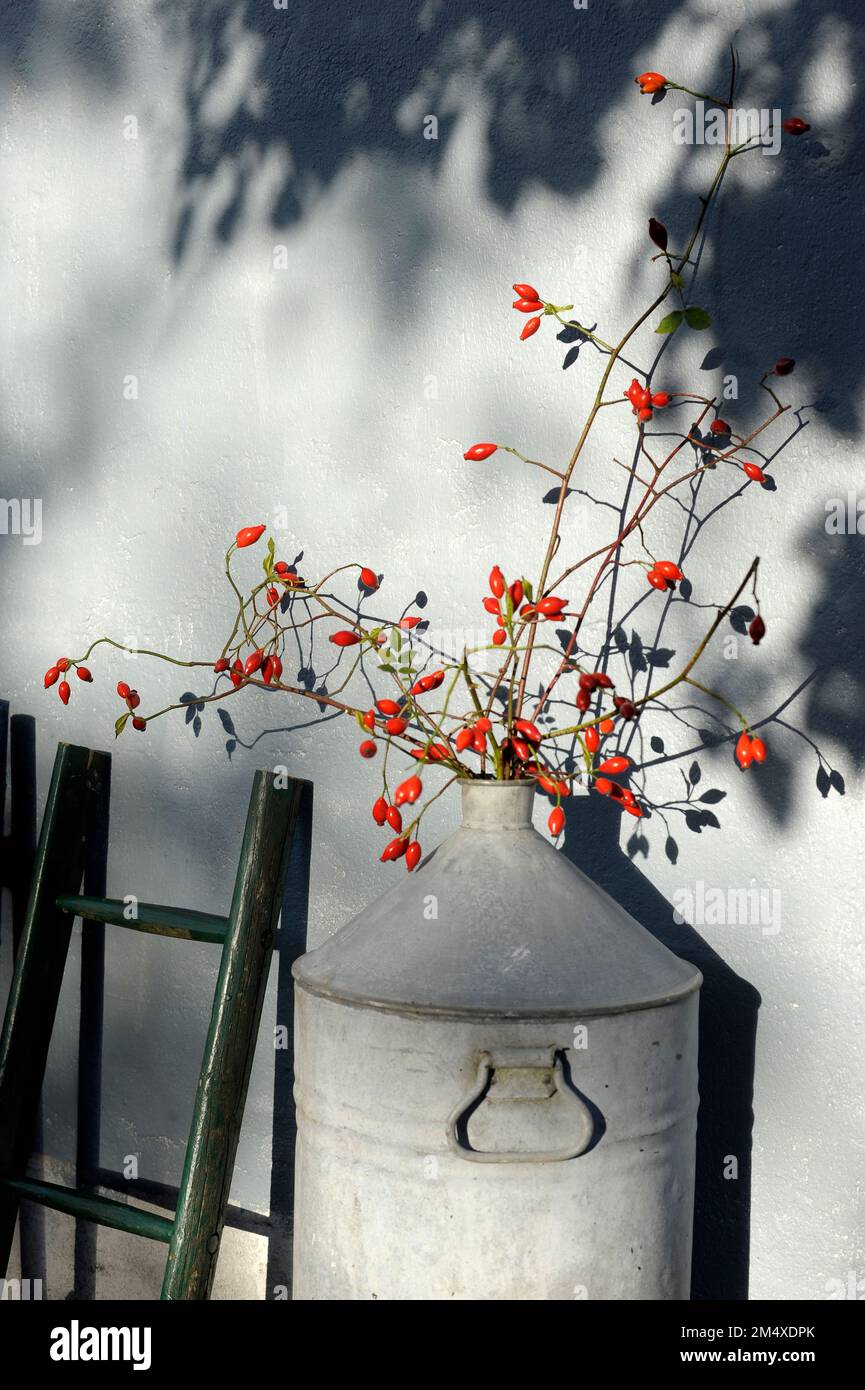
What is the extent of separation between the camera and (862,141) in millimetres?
2184

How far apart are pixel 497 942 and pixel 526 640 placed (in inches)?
25.3

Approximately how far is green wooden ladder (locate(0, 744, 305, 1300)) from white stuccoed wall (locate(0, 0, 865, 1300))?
9 centimetres

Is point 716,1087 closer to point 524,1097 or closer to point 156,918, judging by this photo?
point 524,1097

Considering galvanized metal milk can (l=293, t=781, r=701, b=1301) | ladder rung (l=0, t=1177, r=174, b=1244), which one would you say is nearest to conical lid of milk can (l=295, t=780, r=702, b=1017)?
galvanized metal milk can (l=293, t=781, r=701, b=1301)

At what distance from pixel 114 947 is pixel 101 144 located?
5.13 feet

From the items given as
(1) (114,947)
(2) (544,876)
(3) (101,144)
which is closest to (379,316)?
(3) (101,144)

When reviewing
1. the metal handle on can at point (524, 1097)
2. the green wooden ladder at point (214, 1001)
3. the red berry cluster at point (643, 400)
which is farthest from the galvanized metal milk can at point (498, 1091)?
the red berry cluster at point (643, 400)

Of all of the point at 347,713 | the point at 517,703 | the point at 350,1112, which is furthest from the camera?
the point at 347,713

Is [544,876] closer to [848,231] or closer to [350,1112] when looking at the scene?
[350,1112]

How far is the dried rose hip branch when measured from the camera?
2115 millimetres

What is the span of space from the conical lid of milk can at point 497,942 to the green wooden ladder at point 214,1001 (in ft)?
0.94

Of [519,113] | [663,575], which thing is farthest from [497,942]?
[519,113]

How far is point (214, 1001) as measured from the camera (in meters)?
2.38

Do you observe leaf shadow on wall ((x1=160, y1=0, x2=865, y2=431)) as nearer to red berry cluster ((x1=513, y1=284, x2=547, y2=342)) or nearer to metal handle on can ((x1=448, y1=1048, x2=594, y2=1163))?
red berry cluster ((x1=513, y1=284, x2=547, y2=342))
